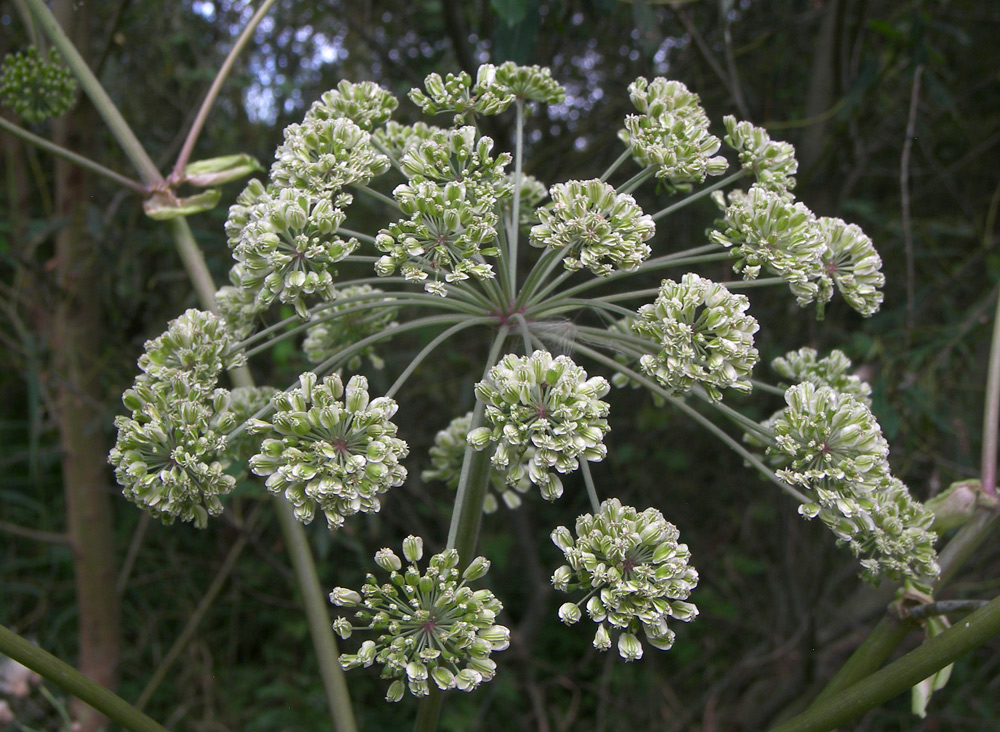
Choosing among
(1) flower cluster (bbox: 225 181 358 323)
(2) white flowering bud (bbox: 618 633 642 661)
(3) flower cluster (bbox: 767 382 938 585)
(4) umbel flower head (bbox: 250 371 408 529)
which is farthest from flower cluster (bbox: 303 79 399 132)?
(2) white flowering bud (bbox: 618 633 642 661)

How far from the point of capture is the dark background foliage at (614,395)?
11.6ft

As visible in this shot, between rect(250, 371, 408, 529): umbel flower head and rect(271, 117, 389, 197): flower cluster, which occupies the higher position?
rect(271, 117, 389, 197): flower cluster

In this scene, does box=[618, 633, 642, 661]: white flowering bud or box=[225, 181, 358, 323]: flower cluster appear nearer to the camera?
box=[618, 633, 642, 661]: white flowering bud

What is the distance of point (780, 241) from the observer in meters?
1.43

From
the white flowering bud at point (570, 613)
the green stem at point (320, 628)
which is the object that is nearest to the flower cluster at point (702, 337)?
the white flowering bud at point (570, 613)

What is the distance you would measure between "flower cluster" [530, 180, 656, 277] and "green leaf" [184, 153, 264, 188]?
0.96 metres

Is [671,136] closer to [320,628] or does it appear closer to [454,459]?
[454,459]

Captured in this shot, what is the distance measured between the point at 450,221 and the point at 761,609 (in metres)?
4.32

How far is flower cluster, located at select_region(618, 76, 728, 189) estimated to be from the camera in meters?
1.49

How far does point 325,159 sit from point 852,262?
1.05m

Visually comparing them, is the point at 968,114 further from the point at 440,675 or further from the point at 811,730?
the point at 440,675

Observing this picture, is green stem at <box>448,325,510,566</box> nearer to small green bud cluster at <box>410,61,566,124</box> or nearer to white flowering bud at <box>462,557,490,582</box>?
white flowering bud at <box>462,557,490,582</box>

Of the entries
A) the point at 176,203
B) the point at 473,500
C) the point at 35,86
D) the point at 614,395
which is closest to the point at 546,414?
the point at 473,500

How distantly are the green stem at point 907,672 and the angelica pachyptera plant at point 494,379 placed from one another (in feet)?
0.71
